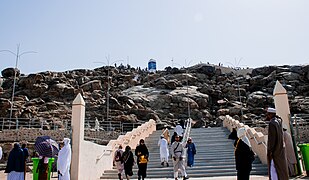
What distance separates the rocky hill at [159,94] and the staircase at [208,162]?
14223 millimetres

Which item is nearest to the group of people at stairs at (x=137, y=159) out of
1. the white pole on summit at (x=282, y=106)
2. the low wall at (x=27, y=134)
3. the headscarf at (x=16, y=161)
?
the headscarf at (x=16, y=161)

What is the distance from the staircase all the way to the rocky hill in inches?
560

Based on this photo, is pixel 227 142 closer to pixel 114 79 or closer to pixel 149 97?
pixel 149 97

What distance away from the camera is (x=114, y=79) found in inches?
1999

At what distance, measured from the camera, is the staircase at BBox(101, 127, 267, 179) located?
1213cm

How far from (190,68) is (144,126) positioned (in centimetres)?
3630

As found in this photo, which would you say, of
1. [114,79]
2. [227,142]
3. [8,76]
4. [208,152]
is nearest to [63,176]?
[208,152]

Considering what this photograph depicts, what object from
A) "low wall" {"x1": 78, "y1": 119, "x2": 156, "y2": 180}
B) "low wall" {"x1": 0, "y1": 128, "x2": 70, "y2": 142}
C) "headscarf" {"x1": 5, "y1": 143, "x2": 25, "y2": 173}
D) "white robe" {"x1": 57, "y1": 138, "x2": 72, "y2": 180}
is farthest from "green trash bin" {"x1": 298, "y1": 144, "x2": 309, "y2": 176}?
"low wall" {"x1": 0, "y1": 128, "x2": 70, "y2": 142}

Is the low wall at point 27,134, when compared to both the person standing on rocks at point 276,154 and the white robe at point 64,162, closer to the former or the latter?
the white robe at point 64,162

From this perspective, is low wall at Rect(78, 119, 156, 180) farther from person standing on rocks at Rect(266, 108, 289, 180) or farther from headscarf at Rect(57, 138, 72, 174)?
person standing on rocks at Rect(266, 108, 289, 180)

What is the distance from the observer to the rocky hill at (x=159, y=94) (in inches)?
1367

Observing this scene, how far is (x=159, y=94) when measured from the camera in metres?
41.1

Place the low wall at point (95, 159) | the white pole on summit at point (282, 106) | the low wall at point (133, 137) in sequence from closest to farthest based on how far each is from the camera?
the white pole on summit at point (282, 106)
the low wall at point (95, 159)
the low wall at point (133, 137)

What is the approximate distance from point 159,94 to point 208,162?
27604 millimetres
